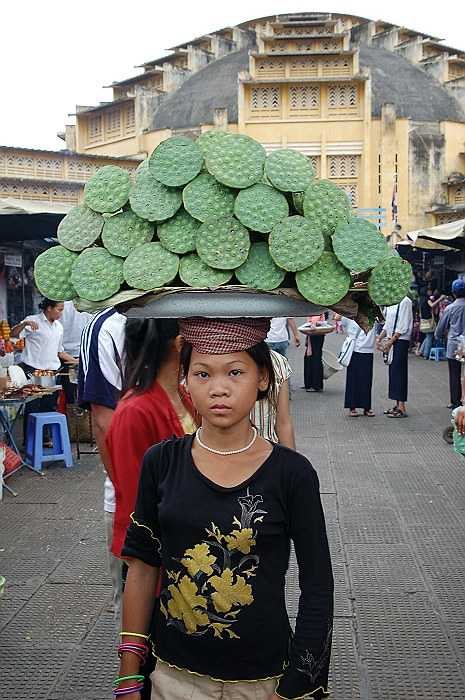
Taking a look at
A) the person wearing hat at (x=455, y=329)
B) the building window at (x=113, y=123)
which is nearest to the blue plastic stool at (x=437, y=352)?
the person wearing hat at (x=455, y=329)

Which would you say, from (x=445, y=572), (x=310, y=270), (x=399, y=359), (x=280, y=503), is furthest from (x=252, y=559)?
(x=399, y=359)

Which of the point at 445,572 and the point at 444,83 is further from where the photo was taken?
the point at 444,83

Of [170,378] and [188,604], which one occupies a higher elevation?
[170,378]

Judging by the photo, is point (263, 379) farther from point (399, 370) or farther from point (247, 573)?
point (399, 370)

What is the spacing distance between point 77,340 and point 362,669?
7.77m

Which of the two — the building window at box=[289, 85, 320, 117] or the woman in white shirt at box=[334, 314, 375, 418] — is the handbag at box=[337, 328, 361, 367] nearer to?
the woman in white shirt at box=[334, 314, 375, 418]

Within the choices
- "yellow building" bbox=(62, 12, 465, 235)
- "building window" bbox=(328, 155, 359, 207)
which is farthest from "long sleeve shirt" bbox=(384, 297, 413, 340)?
"building window" bbox=(328, 155, 359, 207)

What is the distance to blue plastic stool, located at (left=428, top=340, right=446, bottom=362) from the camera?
1904 cm

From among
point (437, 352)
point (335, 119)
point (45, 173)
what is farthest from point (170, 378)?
point (335, 119)

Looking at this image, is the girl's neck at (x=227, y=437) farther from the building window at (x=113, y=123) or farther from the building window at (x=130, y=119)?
the building window at (x=113, y=123)

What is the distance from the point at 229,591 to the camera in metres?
2.06

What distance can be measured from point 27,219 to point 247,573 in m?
7.85

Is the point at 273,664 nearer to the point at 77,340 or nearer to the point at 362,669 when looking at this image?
the point at 362,669

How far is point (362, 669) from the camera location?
12.8 ft
